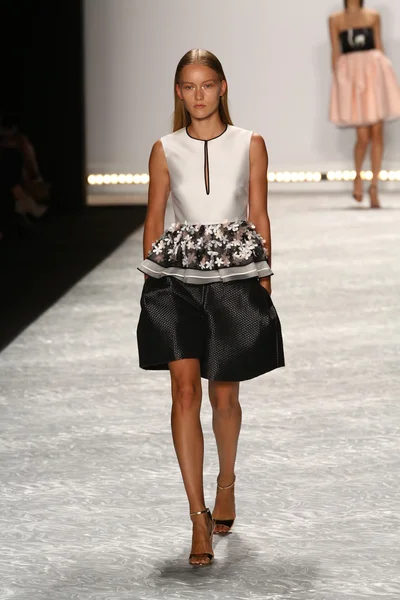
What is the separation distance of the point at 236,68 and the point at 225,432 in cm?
878

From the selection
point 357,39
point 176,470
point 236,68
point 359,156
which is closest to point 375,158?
point 359,156

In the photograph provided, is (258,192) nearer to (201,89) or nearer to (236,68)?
(201,89)

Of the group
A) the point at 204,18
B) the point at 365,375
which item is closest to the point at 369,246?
the point at 365,375

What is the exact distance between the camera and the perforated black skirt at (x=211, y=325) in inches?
96.8

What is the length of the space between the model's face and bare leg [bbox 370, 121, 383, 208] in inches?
276

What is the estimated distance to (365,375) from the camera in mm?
4102

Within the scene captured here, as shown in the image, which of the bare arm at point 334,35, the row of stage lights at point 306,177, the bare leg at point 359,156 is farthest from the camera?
the row of stage lights at point 306,177

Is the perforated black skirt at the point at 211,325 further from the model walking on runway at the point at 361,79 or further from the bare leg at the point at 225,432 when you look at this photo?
the model walking on runway at the point at 361,79

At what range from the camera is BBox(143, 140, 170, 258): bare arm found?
99.3 inches

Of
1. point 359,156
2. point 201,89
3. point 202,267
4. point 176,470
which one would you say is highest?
point 201,89

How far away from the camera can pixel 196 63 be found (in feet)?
8.20

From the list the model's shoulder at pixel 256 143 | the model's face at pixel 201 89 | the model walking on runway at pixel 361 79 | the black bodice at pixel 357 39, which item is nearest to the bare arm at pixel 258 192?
the model's shoulder at pixel 256 143

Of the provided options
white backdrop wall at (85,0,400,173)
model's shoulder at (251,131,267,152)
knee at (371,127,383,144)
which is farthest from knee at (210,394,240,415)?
white backdrop wall at (85,0,400,173)

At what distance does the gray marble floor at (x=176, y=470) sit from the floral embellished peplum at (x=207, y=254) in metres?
0.51
